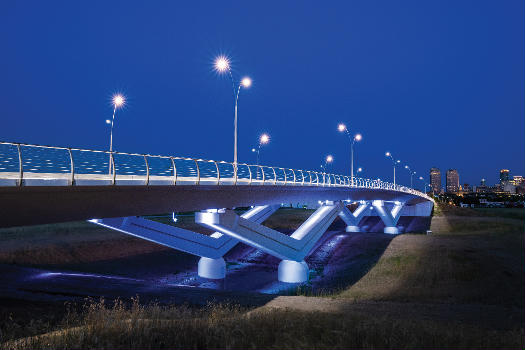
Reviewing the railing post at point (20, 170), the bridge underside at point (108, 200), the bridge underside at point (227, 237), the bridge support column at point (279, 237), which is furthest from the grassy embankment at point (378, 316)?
the bridge underside at point (227, 237)

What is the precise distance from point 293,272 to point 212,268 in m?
6.26

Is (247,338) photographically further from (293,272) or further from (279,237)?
(293,272)

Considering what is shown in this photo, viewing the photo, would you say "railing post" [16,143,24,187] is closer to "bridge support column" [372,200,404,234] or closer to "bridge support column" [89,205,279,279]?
"bridge support column" [89,205,279,279]

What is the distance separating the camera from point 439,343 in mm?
10227

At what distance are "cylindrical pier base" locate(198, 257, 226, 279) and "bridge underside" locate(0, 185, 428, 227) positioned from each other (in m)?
9.24

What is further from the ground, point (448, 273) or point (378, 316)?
point (378, 316)

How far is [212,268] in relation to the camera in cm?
3522

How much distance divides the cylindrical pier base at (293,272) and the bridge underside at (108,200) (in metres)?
7.70

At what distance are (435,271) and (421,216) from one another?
64.7 metres

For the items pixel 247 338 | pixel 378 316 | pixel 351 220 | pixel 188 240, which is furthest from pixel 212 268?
pixel 351 220

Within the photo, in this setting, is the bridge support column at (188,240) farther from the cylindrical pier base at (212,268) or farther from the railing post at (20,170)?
the railing post at (20,170)

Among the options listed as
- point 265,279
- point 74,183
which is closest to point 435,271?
point 265,279

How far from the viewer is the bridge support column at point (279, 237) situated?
26.5 meters

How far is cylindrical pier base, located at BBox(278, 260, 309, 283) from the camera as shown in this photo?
111 ft
